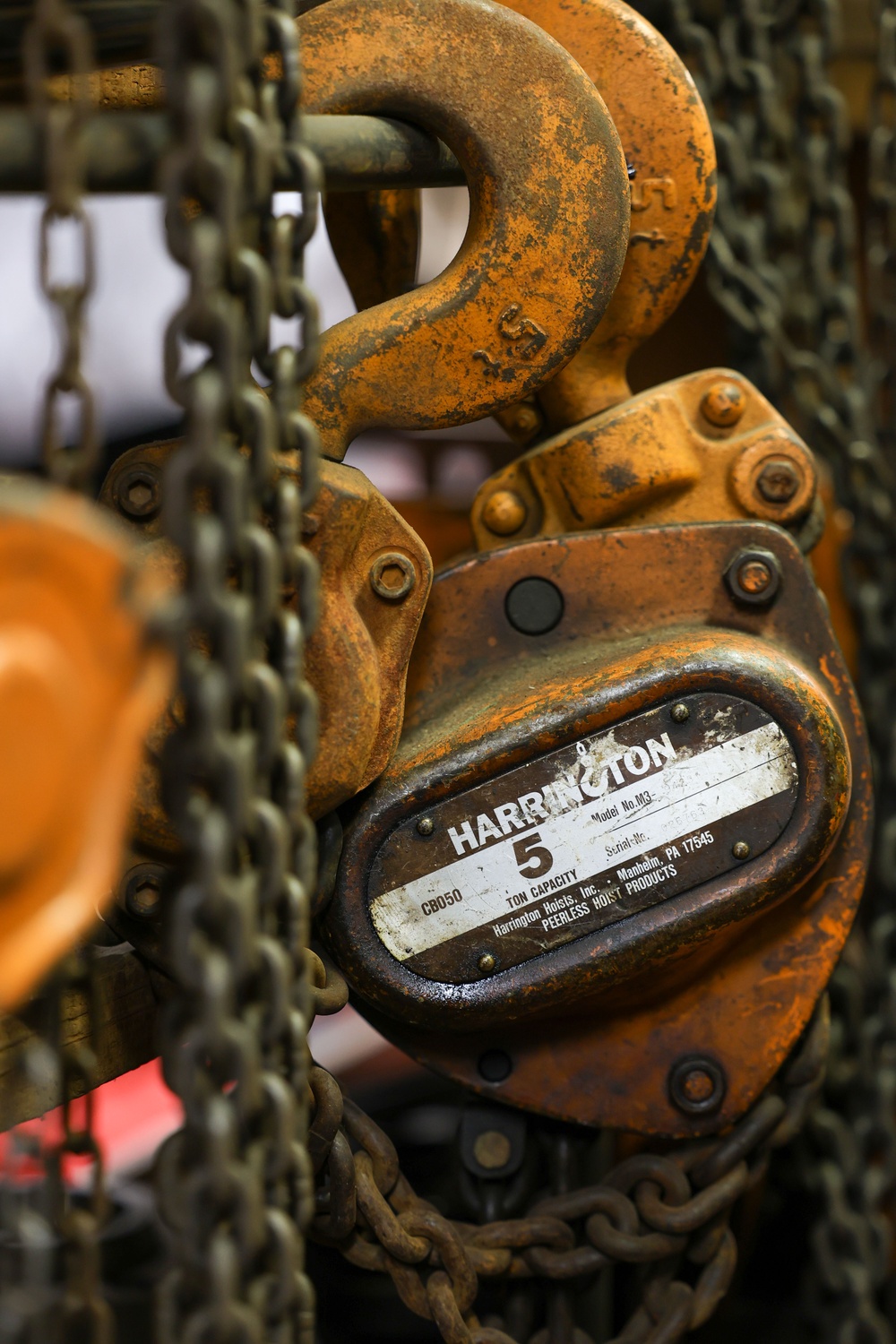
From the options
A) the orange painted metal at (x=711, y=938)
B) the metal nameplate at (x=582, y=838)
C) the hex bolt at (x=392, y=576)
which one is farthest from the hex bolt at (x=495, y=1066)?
the hex bolt at (x=392, y=576)

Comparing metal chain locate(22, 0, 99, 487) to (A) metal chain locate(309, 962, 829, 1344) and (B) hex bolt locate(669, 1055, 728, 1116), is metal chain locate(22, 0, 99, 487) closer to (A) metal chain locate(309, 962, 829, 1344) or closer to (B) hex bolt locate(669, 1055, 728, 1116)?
(A) metal chain locate(309, 962, 829, 1344)

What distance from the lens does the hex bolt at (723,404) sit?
3.14 feet

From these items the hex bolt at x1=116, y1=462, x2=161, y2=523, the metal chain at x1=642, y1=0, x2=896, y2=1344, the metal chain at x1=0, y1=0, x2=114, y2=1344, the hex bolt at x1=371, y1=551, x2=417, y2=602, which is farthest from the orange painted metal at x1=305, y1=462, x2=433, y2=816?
the metal chain at x1=642, y1=0, x2=896, y2=1344

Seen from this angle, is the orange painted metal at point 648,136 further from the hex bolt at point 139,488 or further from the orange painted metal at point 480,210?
the hex bolt at point 139,488

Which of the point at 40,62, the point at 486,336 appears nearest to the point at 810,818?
the point at 486,336

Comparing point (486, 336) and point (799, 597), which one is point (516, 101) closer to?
point (486, 336)

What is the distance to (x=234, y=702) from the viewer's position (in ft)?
1.65

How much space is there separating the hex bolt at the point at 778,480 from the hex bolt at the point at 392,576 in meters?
0.30

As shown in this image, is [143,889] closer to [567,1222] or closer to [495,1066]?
[495,1066]

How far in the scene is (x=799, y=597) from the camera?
0.95m

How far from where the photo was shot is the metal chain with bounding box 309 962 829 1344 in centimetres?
86

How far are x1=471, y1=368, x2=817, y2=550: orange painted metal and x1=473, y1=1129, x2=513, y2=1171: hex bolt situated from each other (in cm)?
48

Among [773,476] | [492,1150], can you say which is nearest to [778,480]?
[773,476]

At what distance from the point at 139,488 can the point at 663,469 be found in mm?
394
